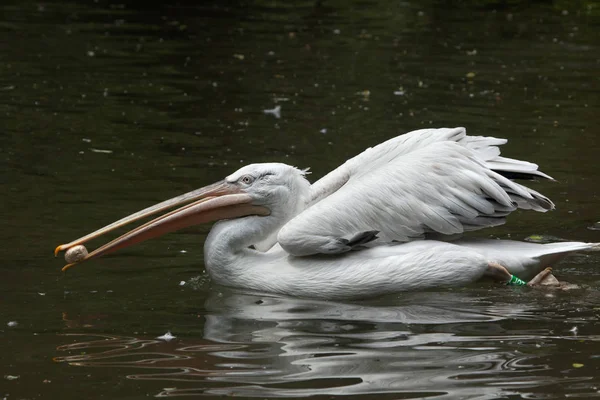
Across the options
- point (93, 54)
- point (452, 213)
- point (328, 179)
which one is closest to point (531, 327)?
point (452, 213)

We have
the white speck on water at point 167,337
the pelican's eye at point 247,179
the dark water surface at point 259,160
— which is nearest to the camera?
the dark water surface at point 259,160

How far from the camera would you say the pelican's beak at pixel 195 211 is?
5.73 meters

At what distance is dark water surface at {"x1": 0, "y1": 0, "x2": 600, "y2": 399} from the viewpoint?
4516 millimetres

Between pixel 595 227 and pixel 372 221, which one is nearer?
pixel 372 221

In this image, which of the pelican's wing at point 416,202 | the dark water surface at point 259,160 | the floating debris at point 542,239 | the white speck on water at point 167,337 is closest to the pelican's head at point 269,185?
the pelican's wing at point 416,202

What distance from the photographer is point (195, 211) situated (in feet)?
18.9

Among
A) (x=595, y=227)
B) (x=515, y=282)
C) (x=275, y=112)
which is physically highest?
(x=275, y=112)

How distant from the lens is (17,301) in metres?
5.46

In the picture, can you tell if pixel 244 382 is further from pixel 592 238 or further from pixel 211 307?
pixel 592 238

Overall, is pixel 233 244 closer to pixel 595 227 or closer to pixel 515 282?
pixel 515 282

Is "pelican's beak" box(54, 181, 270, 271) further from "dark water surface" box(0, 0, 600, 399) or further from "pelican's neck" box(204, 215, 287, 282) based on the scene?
"dark water surface" box(0, 0, 600, 399)

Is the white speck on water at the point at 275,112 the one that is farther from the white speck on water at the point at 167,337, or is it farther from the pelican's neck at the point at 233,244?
the white speck on water at the point at 167,337

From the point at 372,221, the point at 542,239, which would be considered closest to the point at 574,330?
the point at 372,221

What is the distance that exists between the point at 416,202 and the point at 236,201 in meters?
0.93
